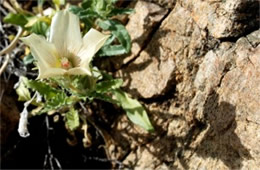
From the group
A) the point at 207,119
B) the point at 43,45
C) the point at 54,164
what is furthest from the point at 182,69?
the point at 54,164

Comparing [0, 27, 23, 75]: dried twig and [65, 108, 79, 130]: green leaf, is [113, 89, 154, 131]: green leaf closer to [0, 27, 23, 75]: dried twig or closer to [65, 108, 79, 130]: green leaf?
[65, 108, 79, 130]: green leaf

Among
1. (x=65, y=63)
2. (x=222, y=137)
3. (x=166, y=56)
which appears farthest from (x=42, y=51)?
(x=222, y=137)

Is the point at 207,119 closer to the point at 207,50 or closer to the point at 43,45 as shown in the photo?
the point at 207,50

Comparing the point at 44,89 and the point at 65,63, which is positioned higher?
the point at 65,63

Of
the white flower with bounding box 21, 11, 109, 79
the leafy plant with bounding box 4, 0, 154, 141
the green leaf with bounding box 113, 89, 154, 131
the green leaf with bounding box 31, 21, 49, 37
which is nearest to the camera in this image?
the white flower with bounding box 21, 11, 109, 79

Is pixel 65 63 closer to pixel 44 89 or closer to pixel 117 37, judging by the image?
pixel 44 89

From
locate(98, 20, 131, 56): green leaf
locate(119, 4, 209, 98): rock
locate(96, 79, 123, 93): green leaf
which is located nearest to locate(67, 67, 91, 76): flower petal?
locate(96, 79, 123, 93): green leaf

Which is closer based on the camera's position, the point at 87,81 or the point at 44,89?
the point at 87,81
